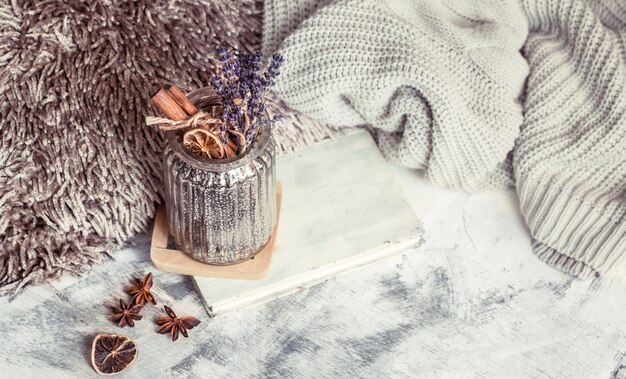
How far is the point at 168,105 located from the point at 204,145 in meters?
0.05

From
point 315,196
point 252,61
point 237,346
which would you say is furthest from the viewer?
point 315,196

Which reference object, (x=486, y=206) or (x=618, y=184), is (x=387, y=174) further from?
(x=618, y=184)

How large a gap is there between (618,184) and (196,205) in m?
0.52

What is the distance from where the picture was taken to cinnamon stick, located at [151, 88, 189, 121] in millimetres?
699

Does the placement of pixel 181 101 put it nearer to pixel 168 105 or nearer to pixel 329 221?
pixel 168 105

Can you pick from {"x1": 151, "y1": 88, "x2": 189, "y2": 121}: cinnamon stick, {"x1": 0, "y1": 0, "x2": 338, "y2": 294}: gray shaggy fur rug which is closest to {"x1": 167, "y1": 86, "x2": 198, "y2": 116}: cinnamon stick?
{"x1": 151, "y1": 88, "x2": 189, "y2": 121}: cinnamon stick

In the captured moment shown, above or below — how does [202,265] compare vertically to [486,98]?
below

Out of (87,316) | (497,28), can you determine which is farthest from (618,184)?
(87,316)

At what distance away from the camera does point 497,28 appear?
0.95m

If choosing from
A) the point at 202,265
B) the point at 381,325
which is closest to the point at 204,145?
the point at 202,265

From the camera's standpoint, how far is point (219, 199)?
0.74 meters

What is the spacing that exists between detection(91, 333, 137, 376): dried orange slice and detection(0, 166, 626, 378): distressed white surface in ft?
0.05

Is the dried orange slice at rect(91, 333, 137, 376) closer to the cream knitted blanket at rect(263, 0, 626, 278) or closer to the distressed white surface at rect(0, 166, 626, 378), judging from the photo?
the distressed white surface at rect(0, 166, 626, 378)

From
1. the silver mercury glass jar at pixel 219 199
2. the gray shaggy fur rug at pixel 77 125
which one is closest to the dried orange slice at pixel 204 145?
the silver mercury glass jar at pixel 219 199
